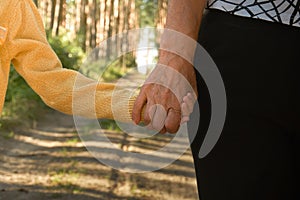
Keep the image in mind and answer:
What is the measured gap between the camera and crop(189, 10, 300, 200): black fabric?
1.96 meters

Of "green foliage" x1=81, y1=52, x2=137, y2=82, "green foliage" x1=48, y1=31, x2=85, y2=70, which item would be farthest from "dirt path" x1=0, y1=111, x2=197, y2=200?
"green foliage" x1=48, y1=31, x2=85, y2=70

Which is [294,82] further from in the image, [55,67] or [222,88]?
[55,67]

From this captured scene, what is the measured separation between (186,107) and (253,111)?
0.56 ft

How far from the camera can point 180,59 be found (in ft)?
6.59

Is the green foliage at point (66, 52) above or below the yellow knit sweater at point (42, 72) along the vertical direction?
below

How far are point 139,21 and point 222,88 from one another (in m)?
36.5

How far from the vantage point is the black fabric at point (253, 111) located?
1.96 metres

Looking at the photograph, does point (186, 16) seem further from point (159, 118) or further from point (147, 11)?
point (147, 11)

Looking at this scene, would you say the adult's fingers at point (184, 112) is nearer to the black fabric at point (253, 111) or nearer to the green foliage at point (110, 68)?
the black fabric at point (253, 111)

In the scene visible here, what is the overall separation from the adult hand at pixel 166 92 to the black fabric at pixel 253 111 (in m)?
0.08

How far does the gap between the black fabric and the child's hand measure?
0.24 ft

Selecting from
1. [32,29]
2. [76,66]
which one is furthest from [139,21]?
[32,29]

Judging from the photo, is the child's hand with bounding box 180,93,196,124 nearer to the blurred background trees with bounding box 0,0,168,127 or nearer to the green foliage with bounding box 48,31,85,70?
the blurred background trees with bounding box 0,0,168,127

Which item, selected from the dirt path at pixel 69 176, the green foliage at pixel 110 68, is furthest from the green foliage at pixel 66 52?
the dirt path at pixel 69 176
